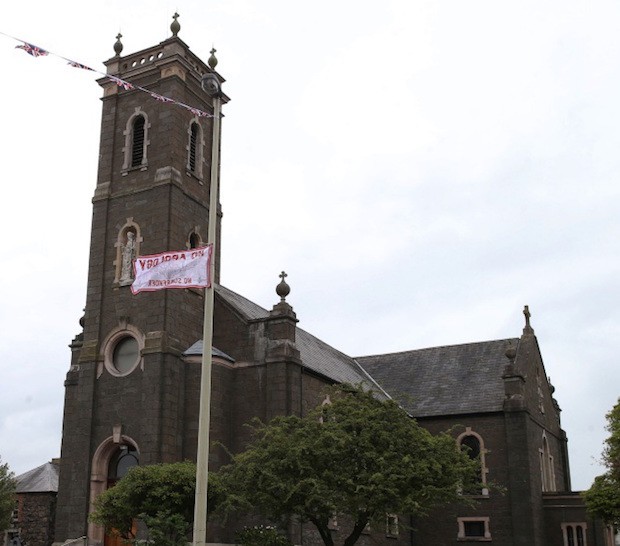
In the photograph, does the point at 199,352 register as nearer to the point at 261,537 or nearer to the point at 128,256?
the point at 128,256

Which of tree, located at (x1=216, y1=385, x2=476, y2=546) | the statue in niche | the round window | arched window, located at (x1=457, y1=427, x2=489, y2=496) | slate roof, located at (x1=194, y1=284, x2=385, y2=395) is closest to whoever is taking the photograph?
tree, located at (x1=216, y1=385, x2=476, y2=546)

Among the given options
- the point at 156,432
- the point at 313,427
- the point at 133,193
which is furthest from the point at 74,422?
the point at 313,427

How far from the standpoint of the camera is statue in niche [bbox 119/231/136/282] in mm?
34406

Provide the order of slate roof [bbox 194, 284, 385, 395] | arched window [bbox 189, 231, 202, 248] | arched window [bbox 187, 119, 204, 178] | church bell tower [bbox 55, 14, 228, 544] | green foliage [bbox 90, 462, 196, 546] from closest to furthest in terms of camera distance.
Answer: green foliage [bbox 90, 462, 196, 546]
church bell tower [bbox 55, 14, 228, 544]
arched window [bbox 189, 231, 202, 248]
slate roof [bbox 194, 284, 385, 395]
arched window [bbox 187, 119, 204, 178]

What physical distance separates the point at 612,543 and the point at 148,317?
2524 centimetres

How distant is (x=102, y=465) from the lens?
32.2m

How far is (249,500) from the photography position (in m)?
25.3

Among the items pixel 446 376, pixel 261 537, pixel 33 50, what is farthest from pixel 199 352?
pixel 446 376

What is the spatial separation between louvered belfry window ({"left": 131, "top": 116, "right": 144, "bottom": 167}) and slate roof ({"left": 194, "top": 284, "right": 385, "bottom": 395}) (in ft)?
22.1

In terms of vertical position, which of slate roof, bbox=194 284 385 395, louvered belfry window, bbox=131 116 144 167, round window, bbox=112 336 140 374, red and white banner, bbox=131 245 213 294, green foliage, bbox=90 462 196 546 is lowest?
green foliage, bbox=90 462 196 546

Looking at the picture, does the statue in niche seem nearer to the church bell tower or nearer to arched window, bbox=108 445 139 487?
the church bell tower

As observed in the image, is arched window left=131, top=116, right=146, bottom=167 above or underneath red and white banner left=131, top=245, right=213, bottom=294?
above

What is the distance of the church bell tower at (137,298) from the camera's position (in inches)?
1242

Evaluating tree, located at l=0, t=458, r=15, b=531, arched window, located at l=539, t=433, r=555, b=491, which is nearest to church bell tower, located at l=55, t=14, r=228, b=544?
tree, located at l=0, t=458, r=15, b=531
